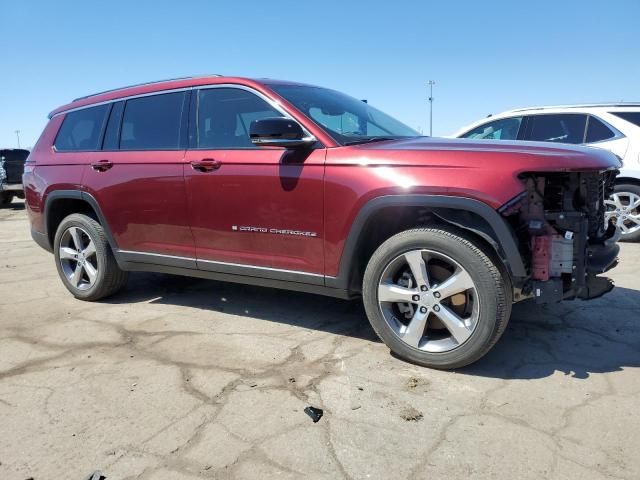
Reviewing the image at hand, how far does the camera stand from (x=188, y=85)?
3.93 meters

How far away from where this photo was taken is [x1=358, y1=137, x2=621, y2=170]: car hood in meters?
2.64

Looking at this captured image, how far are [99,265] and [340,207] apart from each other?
2.52 m

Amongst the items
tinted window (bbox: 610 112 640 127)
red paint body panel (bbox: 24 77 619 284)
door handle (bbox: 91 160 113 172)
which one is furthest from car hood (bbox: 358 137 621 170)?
tinted window (bbox: 610 112 640 127)

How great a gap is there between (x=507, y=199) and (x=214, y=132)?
7.12 ft

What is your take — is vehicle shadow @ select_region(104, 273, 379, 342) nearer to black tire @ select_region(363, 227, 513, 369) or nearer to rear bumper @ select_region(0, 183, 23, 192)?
black tire @ select_region(363, 227, 513, 369)

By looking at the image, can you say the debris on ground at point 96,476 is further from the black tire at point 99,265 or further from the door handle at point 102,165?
the door handle at point 102,165

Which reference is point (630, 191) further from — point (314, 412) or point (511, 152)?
point (314, 412)

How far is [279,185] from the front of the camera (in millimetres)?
3303

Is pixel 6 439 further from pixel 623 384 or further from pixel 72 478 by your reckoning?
pixel 623 384

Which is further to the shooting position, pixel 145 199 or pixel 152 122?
pixel 152 122

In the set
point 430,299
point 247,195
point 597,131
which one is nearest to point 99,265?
point 247,195

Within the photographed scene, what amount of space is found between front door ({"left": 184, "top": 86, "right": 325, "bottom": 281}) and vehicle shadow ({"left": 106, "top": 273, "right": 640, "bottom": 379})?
0.65 m

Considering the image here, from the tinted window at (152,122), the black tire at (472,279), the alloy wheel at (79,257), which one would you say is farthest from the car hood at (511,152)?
the alloy wheel at (79,257)

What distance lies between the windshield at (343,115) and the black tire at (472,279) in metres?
0.80
